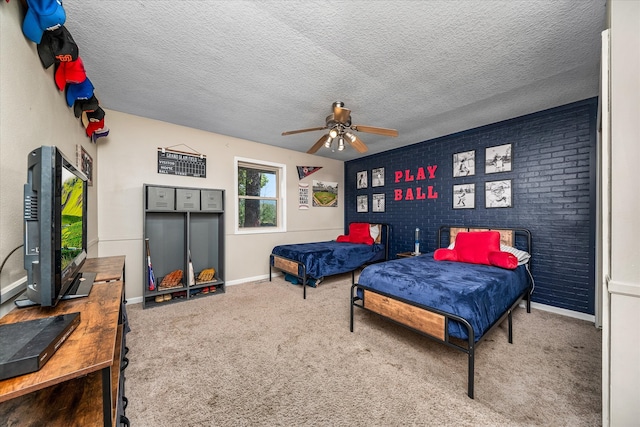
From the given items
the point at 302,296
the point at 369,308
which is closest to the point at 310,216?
the point at 302,296

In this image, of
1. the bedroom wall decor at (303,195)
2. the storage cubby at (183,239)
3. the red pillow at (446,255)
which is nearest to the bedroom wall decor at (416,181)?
the red pillow at (446,255)

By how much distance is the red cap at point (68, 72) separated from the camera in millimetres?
1831

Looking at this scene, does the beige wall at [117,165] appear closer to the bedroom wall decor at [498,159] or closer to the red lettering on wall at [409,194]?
the red lettering on wall at [409,194]

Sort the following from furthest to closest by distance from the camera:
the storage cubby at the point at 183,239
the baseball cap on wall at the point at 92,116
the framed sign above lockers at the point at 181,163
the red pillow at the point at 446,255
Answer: the framed sign above lockers at the point at 181,163 → the storage cubby at the point at 183,239 → the red pillow at the point at 446,255 → the baseball cap on wall at the point at 92,116

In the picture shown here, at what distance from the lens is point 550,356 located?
84.4 inches

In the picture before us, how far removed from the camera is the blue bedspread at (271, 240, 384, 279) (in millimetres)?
3808

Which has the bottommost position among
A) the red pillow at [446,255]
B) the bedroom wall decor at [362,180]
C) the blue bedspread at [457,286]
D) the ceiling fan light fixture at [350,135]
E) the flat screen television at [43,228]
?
the blue bedspread at [457,286]

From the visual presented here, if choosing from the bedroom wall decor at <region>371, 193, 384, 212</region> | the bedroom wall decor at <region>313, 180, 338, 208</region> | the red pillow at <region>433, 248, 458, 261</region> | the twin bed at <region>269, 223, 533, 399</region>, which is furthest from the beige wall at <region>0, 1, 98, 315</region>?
the bedroom wall decor at <region>371, 193, 384, 212</region>

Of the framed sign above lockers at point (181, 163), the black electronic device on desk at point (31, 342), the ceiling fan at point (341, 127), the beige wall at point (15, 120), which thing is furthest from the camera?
the framed sign above lockers at point (181, 163)

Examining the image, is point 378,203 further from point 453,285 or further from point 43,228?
point 43,228

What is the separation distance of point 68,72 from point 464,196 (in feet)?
15.6

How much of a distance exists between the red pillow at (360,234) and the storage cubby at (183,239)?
8.30 feet

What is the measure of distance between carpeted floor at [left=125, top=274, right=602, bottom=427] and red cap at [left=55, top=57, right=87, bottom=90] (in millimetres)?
2310

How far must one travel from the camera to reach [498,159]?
3527mm
